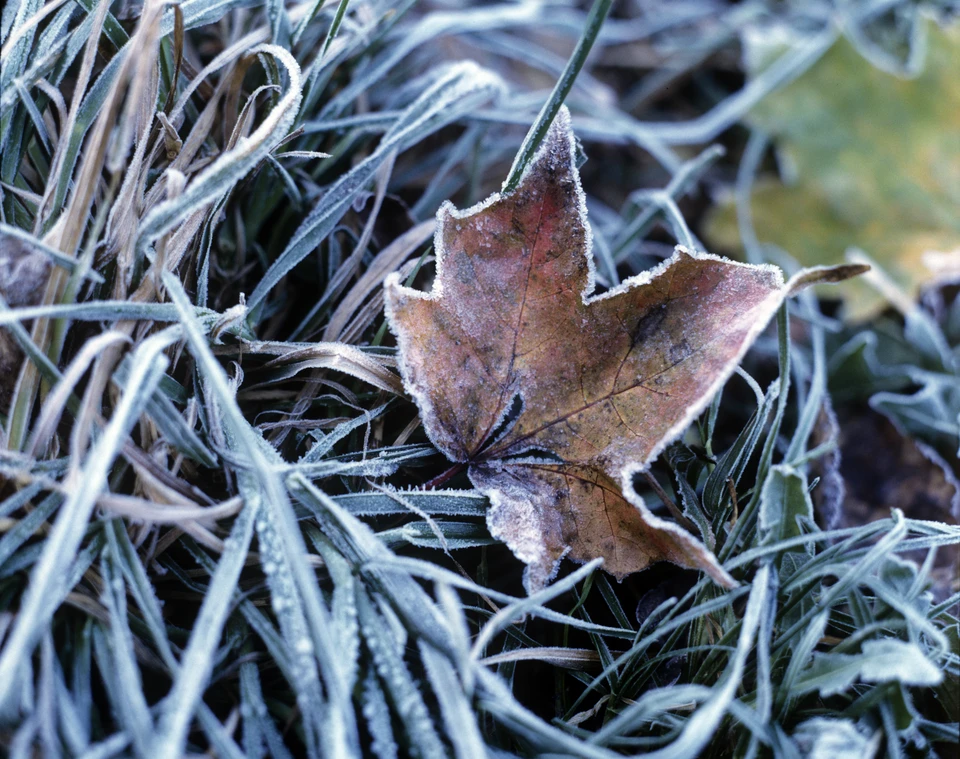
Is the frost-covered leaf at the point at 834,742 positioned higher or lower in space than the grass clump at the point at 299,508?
lower

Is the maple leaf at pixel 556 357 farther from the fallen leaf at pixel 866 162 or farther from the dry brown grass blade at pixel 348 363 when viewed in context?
the fallen leaf at pixel 866 162

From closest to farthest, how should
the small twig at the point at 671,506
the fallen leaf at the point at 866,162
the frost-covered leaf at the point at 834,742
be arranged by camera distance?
1. the frost-covered leaf at the point at 834,742
2. the small twig at the point at 671,506
3. the fallen leaf at the point at 866,162

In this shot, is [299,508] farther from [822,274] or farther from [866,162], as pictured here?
[866,162]

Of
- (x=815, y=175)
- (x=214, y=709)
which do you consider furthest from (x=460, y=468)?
(x=815, y=175)

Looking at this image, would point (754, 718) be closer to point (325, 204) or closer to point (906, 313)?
point (325, 204)

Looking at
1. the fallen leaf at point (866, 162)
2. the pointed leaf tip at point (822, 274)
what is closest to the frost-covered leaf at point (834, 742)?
the pointed leaf tip at point (822, 274)

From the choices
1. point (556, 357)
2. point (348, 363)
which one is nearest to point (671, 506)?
point (556, 357)

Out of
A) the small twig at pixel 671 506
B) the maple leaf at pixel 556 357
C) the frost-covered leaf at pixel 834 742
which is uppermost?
the maple leaf at pixel 556 357
